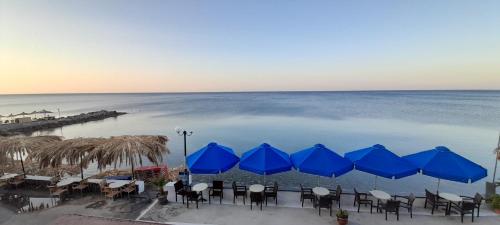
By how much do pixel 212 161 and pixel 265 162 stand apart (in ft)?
6.75

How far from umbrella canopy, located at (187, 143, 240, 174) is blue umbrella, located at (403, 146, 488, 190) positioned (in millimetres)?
6846

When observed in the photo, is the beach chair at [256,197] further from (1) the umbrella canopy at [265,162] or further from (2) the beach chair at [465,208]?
(2) the beach chair at [465,208]

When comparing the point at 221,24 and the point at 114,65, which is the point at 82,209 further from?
the point at 114,65

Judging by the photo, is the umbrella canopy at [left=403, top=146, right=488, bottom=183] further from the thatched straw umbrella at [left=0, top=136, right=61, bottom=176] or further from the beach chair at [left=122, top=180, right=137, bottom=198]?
the thatched straw umbrella at [left=0, top=136, right=61, bottom=176]

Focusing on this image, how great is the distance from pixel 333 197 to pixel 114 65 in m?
61.5

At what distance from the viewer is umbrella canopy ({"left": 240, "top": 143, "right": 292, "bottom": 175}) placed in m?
8.84

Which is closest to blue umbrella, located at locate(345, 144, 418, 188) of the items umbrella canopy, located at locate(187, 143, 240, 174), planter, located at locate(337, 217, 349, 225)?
planter, located at locate(337, 217, 349, 225)

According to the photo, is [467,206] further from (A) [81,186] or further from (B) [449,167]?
(A) [81,186]

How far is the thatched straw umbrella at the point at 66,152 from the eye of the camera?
10.8 m

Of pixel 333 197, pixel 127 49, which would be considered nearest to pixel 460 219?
pixel 333 197

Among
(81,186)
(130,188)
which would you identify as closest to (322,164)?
(130,188)

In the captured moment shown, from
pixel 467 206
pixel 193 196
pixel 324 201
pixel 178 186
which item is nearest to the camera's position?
pixel 467 206

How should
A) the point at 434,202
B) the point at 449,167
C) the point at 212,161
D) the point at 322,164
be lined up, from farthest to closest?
the point at 212,161, the point at 322,164, the point at 434,202, the point at 449,167

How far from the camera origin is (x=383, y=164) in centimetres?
864
